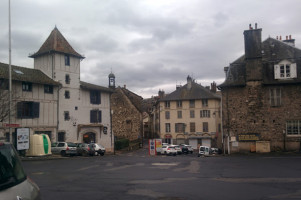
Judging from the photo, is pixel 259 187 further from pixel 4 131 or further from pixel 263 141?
pixel 4 131

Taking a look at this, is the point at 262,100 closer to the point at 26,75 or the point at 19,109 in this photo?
the point at 19,109

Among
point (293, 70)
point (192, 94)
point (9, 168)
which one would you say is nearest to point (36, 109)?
point (293, 70)

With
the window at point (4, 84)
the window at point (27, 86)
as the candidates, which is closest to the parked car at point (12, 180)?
the window at point (4, 84)

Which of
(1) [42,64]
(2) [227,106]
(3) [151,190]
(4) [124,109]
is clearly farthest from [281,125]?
(4) [124,109]

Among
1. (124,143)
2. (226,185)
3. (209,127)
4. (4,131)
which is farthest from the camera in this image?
(209,127)

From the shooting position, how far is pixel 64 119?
36.2 metres

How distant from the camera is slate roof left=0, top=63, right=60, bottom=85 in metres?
30.6

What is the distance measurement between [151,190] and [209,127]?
4722cm

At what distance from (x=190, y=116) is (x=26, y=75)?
32368 millimetres

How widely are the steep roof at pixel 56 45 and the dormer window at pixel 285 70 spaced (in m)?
22.7

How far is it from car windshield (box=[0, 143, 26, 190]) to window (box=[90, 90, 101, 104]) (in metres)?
36.4

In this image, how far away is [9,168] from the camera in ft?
13.1

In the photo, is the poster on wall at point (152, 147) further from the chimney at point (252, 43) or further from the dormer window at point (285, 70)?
the dormer window at point (285, 70)

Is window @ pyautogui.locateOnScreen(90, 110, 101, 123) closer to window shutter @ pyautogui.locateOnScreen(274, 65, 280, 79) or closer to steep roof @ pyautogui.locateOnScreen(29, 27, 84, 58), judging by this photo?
steep roof @ pyautogui.locateOnScreen(29, 27, 84, 58)
